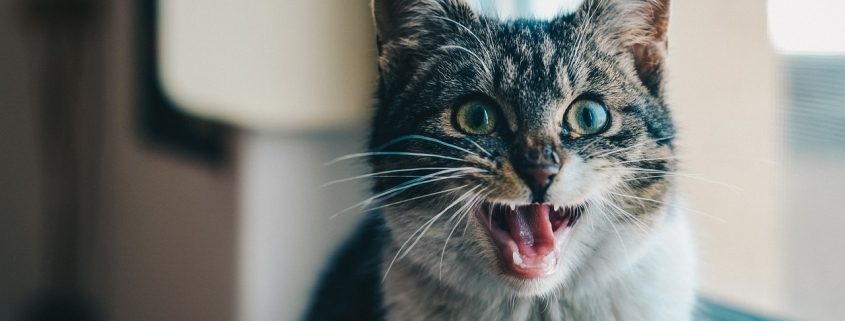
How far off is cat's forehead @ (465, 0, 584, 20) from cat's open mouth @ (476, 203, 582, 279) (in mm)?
196

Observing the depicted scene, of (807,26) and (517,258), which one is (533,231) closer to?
(517,258)

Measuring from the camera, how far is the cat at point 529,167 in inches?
20.5

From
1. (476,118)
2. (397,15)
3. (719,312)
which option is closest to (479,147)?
(476,118)

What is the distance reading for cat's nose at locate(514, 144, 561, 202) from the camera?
1.62 feet

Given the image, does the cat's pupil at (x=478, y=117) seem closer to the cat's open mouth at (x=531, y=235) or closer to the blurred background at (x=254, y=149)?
the cat's open mouth at (x=531, y=235)

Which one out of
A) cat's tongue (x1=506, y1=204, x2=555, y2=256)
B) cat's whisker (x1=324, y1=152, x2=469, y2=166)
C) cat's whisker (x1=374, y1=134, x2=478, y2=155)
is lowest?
cat's tongue (x1=506, y1=204, x2=555, y2=256)

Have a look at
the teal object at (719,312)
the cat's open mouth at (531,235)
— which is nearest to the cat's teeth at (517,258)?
the cat's open mouth at (531,235)

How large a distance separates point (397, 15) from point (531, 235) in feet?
0.80

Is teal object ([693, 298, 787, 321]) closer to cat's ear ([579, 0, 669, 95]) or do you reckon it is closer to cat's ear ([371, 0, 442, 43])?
cat's ear ([579, 0, 669, 95])

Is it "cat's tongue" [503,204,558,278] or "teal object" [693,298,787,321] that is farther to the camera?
"teal object" [693,298,787,321]

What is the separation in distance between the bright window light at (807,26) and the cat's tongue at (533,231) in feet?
0.88

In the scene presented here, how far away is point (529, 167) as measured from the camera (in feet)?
1.62

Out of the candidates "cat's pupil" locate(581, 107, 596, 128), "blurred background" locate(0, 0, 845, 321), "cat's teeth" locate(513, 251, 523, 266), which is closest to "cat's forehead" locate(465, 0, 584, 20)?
"blurred background" locate(0, 0, 845, 321)

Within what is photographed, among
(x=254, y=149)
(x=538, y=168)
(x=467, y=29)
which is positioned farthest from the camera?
(x=254, y=149)
